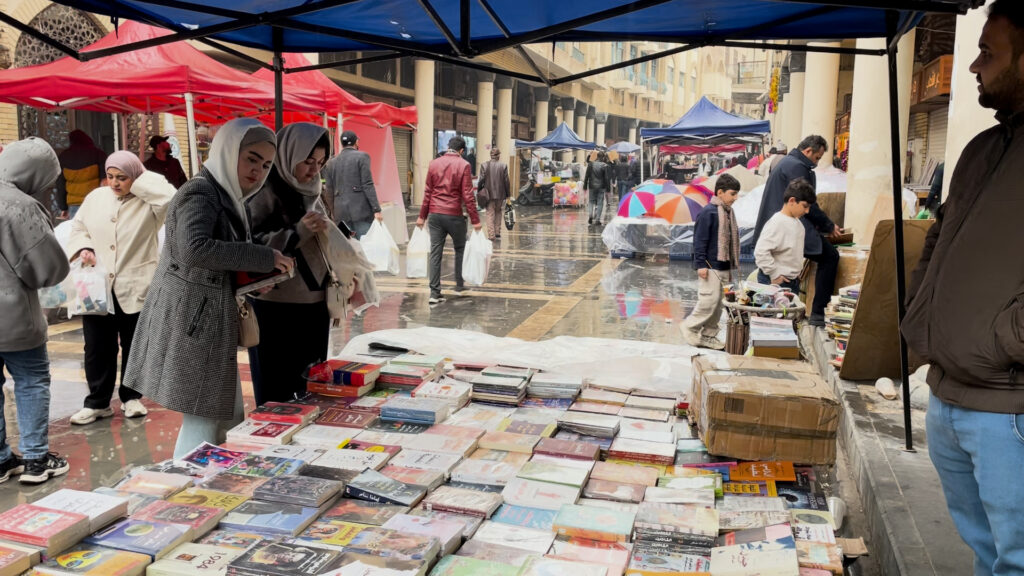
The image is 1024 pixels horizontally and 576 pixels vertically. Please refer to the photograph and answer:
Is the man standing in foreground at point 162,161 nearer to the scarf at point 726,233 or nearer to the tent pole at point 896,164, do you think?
the scarf at point 726,233

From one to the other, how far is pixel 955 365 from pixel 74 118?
1585 cm

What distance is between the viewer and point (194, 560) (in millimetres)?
2191

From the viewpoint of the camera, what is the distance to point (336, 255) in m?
3.72

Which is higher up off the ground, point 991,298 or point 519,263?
point 991,298

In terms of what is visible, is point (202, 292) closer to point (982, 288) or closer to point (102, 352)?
point (102, 352)

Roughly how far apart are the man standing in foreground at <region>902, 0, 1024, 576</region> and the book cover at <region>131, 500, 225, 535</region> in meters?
2.14

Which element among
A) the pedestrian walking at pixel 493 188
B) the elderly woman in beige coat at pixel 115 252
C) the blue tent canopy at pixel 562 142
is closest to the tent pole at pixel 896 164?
the elderly woman in beige coat at pixel 115 252

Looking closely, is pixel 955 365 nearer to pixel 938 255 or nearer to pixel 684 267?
pixel 938 255

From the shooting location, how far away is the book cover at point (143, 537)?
2215 mm

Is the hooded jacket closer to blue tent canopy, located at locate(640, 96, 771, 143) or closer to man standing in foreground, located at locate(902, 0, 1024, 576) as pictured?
man standing in foreground, located at locate(902, 0, 1024, 576)

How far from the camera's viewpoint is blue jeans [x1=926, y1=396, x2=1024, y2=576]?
76.5 inches

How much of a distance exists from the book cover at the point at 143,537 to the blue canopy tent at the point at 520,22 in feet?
6.51

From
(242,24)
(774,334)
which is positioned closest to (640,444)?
(774,334)

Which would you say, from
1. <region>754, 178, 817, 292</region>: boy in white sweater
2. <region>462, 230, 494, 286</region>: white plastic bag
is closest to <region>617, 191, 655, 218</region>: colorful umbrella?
<region>462, 230, 494, 286</region>: white plastic bag
